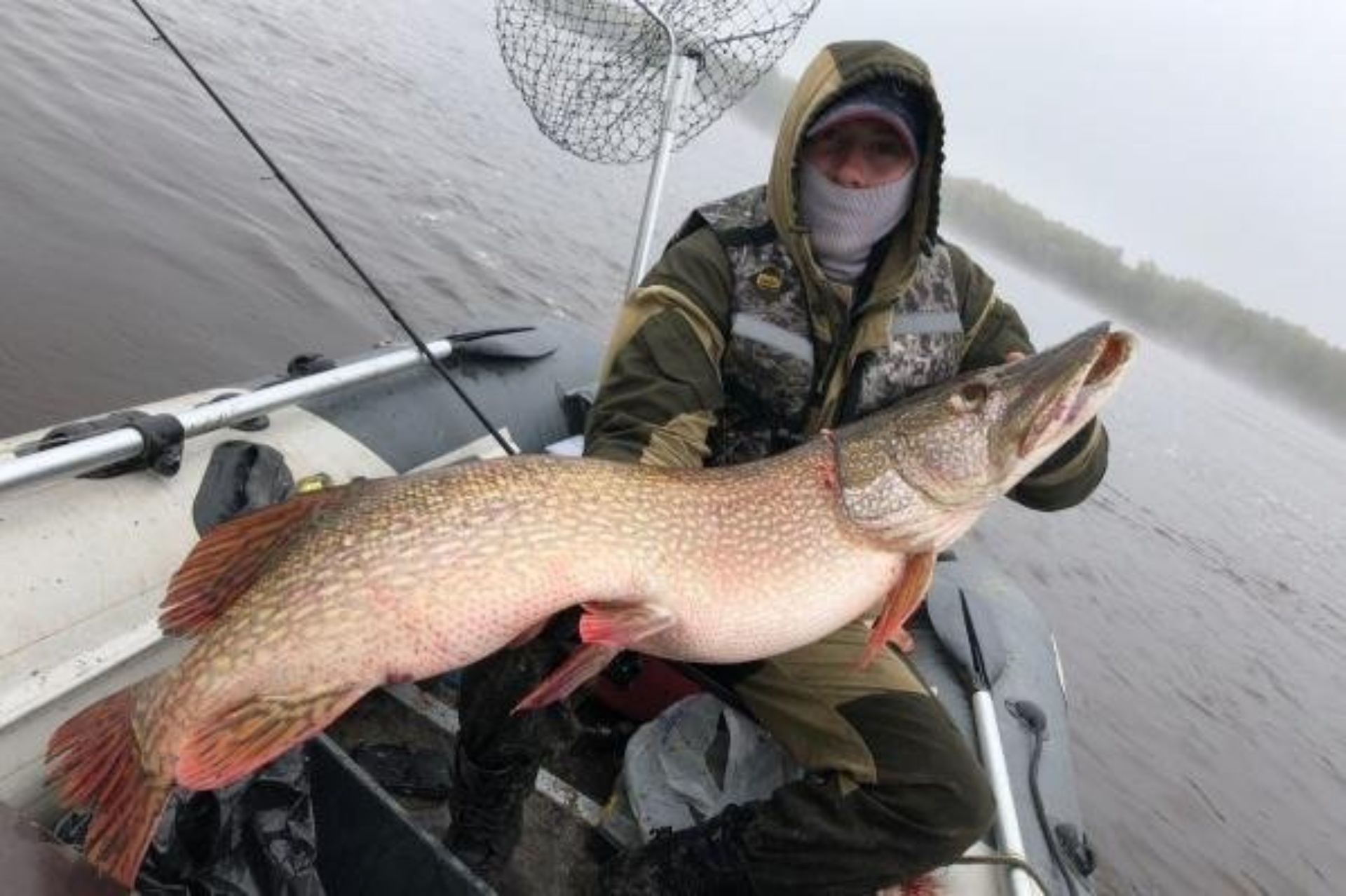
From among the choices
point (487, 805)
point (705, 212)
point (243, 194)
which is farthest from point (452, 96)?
point (487, 805)

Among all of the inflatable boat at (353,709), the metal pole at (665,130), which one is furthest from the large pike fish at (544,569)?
the metal pole at (665,130)

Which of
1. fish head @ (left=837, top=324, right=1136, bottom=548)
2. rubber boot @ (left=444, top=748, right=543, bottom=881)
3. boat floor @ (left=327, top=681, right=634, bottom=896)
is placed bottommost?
boat floor @ (left=327, top=681, right=634, bottom=896)

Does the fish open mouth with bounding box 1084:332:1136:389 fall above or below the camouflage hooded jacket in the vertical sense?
above

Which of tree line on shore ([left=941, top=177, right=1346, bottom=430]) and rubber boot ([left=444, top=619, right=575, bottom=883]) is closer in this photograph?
rubber boot ([left=444, top=619, right=575, bottom=883])

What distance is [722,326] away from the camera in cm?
278

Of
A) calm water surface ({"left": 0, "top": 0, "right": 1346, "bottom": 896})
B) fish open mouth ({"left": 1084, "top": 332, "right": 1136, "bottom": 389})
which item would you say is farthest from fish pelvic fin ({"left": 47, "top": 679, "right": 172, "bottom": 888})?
calm water surface ({"left": 0, "top": 0, "right": 1346, "bottom": 896})

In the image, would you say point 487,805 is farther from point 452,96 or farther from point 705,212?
point 452,96

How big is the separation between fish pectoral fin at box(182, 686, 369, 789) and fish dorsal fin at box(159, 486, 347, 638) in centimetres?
19

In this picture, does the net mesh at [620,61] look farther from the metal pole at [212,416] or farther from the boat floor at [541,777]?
the boat floor at [541,777]

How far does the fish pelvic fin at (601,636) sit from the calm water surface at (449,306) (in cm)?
373

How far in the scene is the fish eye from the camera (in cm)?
220

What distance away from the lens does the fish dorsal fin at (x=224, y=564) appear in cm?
168

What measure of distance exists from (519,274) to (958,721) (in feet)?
24.7

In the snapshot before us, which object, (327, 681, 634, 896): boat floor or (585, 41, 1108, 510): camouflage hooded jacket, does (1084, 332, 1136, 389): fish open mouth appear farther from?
(327, 681, 634, 896): boat floor
